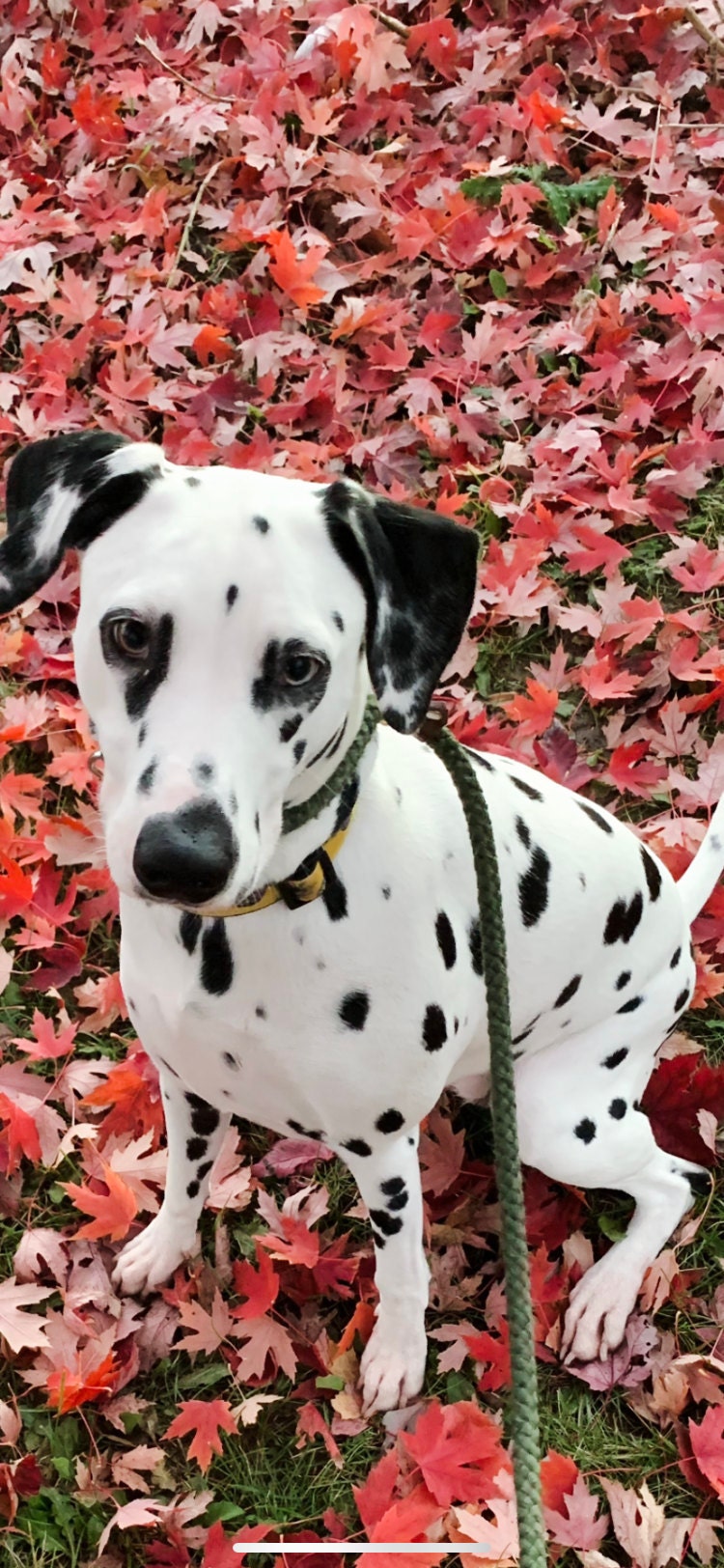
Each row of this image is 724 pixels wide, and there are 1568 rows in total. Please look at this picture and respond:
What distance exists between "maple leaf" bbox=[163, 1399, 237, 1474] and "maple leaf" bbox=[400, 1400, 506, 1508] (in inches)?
17.0

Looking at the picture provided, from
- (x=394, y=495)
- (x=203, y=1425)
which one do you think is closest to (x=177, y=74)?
(x=394, y=495)

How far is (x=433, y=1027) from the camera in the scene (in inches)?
93.6

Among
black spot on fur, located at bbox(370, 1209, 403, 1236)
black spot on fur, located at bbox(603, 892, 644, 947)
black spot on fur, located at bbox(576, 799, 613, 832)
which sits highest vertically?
black spot on fur, located at bbox(576, 799, 613, 832)

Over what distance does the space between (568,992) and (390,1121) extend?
21.7 inches

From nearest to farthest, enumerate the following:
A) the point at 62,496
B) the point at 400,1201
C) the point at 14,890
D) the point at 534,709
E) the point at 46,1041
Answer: the point at 62,496
the point at 400,1201
the point at 46,1041
the point at 14,890
the point at 534,709

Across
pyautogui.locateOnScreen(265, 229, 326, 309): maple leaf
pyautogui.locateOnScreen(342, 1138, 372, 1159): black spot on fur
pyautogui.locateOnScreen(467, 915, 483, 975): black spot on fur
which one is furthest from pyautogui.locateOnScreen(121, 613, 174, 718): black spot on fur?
pyautogui.locateOnScreen(265, 229, 326, 309): maple leaf

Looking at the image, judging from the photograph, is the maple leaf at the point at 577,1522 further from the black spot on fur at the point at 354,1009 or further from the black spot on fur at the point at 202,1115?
the black spot on fur at the point at 354,1009

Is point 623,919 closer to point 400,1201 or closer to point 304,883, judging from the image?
point 400,1201

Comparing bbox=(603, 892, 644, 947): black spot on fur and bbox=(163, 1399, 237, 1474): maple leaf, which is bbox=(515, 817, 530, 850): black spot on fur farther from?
bbox=(163, 1399, 237, 1474): maple leaf

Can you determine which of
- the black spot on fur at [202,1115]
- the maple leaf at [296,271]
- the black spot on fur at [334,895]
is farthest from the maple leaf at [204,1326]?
the maple leaf at [296,271]

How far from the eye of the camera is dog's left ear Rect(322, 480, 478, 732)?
6.42 ft

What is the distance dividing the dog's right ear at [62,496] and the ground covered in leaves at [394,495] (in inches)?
72.1

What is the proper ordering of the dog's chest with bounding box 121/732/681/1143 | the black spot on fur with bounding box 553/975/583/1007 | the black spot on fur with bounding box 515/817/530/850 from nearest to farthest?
1. the dog's chest with bounding box 121/732/681/1143
2. the black spot on fur with bounding box 515/817/530/850
3. the black spot on fur with bounding box 553/975/583/1007

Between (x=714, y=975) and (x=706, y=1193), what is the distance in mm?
605
